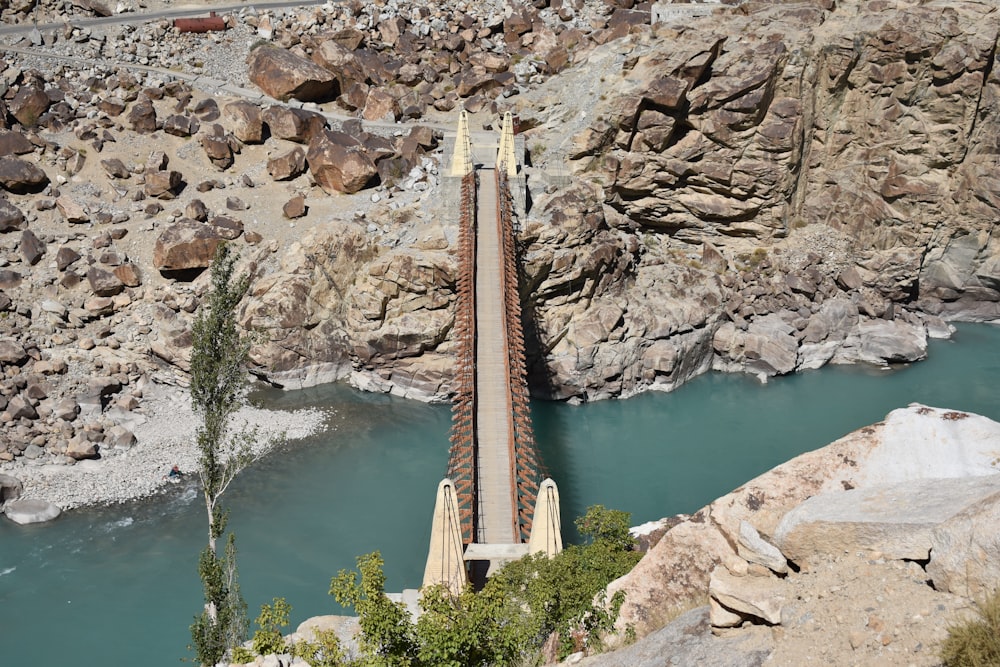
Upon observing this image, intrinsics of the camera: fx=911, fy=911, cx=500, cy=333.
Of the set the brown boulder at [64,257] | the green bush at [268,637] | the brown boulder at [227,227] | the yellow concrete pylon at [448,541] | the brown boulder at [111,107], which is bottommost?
the yellow concrete pylon at [448,541]

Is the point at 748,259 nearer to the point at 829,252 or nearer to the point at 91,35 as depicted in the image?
the point at 829,252

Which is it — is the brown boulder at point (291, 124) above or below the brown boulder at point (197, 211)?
above

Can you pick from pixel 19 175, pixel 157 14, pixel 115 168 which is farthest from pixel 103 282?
pixel 157 14

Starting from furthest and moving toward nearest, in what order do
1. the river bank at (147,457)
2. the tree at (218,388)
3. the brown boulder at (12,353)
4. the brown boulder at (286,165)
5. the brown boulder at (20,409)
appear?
the brown boulder at (286,165) < the brown boulder at (12,353) < the brown boulder at (20,409) < the river bank at (147,457) < the tree at (218,388)

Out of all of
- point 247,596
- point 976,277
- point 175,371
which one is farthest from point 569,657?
point 976,277

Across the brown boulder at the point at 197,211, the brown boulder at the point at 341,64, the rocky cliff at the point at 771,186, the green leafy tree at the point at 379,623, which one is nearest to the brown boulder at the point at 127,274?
the brown boulder at the point at 197,211

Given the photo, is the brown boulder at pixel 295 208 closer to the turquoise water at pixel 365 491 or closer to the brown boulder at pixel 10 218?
the turquoise water at pixel 365 491

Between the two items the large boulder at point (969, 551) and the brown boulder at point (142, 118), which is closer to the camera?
the large boulder at point (969, 551)
